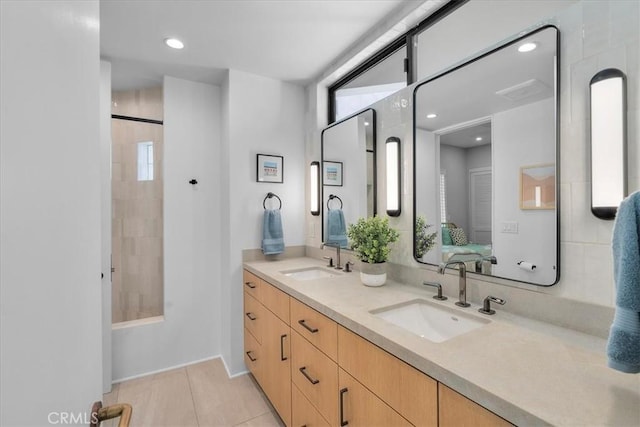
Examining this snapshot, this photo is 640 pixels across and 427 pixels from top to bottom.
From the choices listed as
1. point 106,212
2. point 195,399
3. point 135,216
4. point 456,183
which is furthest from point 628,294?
point 135,216

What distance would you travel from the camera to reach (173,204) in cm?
253

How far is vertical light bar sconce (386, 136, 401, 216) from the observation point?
5.84 ft

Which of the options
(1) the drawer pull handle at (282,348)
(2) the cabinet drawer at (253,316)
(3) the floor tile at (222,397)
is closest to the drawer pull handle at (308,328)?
(1) the drawer pull handle at (282,348)

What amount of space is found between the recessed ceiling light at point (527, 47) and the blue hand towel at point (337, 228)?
146 cm

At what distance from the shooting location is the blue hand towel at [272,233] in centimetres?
245

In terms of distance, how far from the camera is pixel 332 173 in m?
2.41

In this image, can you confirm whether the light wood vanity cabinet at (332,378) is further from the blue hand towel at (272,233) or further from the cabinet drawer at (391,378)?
the blue hand towel at (272,233)

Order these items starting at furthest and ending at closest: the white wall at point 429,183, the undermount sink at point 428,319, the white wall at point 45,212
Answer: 1. the white wall at point 429,183
2. the undermount sink at point 428,319
3. the white wall at point 45,212

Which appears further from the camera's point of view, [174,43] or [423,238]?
[174,43]

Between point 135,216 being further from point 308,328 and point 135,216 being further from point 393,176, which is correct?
point 393,176

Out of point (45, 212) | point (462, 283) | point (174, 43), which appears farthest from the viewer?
point (174, 43)

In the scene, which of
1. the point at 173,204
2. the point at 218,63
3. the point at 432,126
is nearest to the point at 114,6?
the point at 218,63

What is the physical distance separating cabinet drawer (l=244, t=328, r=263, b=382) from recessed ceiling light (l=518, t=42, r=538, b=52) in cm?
229

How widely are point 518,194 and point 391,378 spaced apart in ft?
3.01
